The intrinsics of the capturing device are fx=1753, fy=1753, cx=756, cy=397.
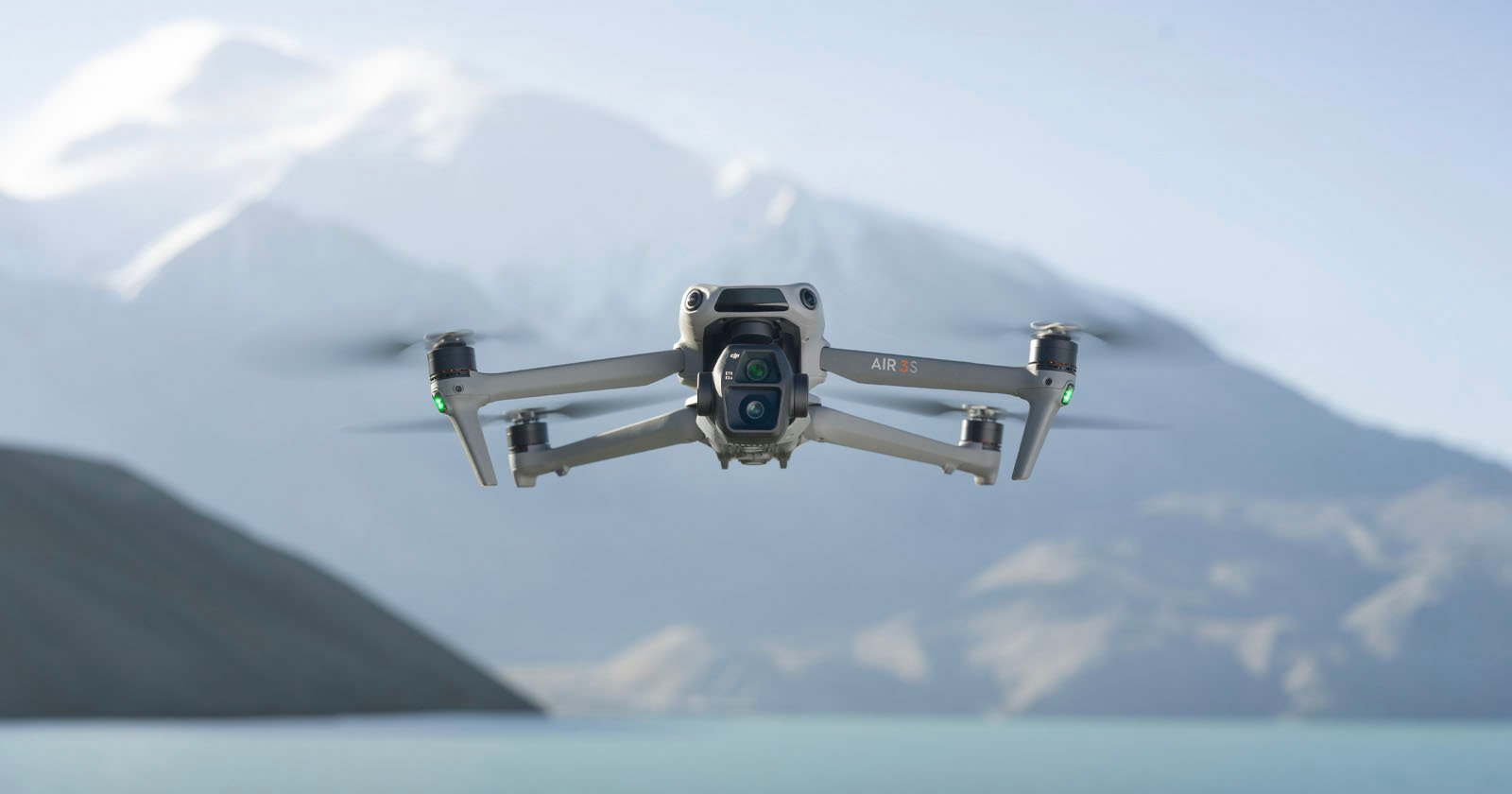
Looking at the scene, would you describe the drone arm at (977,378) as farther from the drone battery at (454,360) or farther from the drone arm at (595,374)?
the drone battery at (454,360)

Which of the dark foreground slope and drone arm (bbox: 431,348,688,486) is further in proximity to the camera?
the dark foreground slope

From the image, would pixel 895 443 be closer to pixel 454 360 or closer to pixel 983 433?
pixel 983 433

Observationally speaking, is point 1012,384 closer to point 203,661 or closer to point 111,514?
point 203,661

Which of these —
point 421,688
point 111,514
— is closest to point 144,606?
point 111,514

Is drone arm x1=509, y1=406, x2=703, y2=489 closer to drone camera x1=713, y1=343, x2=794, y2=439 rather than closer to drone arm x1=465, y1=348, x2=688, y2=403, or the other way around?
drone arm x1=465, y1=348, x2=688, y2=403

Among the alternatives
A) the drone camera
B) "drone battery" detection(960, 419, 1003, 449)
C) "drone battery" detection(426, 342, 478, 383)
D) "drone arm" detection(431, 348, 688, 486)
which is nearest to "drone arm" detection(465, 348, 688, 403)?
"drone arm" detection(431, 348, 688, 486)

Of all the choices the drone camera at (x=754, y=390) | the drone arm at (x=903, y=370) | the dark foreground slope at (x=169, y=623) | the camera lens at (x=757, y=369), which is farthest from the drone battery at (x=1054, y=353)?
the dark foreground slope at (x=169, y=623)

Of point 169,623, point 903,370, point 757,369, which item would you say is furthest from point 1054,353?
point 169,623
